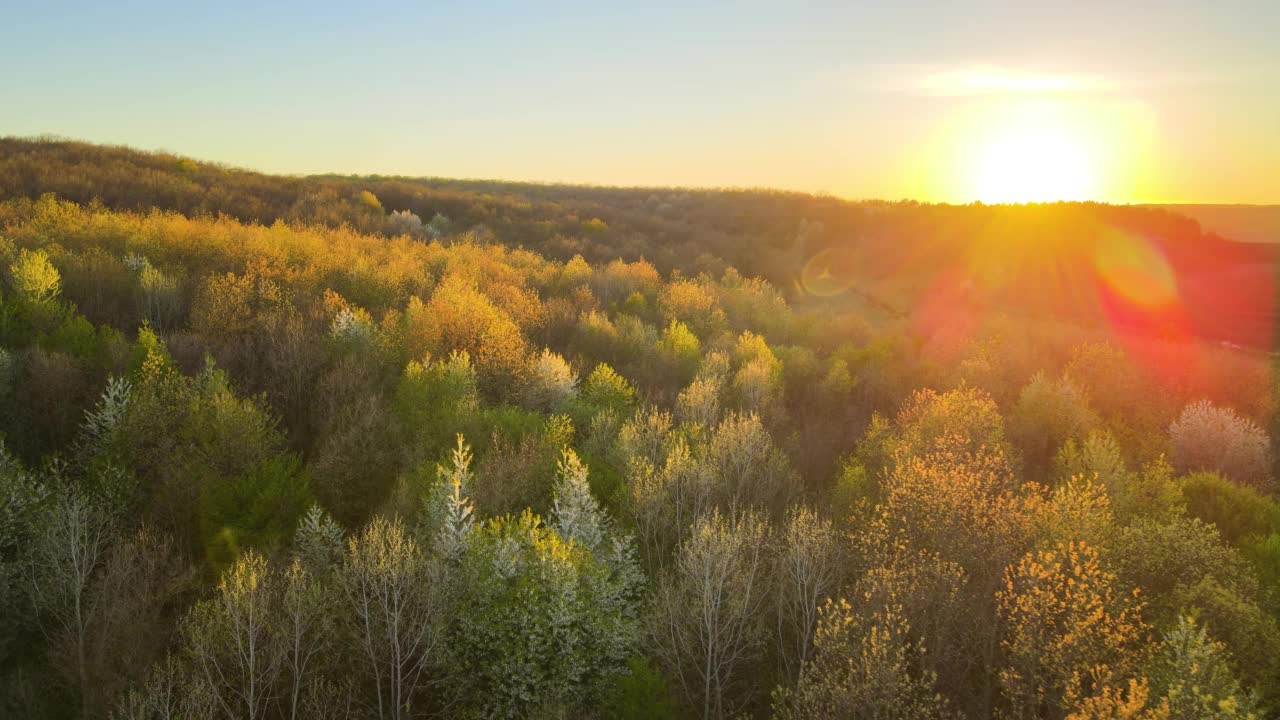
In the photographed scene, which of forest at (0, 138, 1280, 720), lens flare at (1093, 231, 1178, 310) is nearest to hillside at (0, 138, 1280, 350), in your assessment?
lens flare at (1093, 231, 1178, 310)

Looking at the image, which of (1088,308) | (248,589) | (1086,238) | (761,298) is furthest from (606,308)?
(1086,238)

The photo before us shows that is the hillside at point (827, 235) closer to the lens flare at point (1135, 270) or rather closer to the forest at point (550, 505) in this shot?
the lens flare at point (1135, 270)

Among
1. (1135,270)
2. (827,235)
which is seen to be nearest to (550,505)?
Result: (827,235)

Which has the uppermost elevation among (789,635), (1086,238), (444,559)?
(1086,238)

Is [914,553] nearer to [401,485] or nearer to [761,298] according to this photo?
[401,485]

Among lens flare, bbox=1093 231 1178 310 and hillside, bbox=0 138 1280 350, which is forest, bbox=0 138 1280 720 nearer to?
hillside, bbox=0 138 1280 350

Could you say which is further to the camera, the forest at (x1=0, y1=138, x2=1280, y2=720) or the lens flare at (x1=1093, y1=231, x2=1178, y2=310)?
the lens flare at (x1=1093, y1=231, x2=1178, y2=310)

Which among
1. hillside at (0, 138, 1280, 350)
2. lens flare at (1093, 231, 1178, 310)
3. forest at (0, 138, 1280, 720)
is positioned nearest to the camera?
forest at (0, 138, 1280, 720)

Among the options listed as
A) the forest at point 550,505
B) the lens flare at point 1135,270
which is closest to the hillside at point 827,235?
the lens flare at point 1135,270

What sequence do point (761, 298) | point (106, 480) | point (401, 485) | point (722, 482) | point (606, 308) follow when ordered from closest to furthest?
point (106, 480)
point (401, 485)
point (722, 482)
point (606, 308)
point (761, 298)
